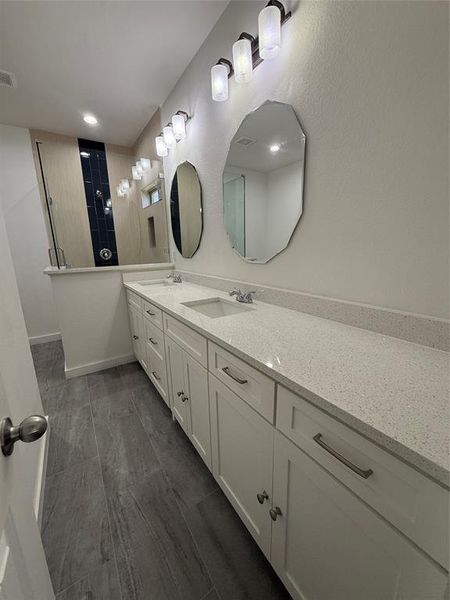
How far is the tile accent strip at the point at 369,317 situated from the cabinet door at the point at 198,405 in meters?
0.57

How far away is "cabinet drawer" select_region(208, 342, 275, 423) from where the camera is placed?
716 millimetres

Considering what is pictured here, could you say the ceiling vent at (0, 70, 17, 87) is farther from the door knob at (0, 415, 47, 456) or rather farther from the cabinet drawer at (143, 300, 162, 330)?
the door knob at (0, 415, 47, 456)

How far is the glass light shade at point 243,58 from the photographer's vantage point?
3.99 feet

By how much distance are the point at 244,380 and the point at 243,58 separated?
1.60 m

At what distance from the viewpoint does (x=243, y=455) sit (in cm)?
90

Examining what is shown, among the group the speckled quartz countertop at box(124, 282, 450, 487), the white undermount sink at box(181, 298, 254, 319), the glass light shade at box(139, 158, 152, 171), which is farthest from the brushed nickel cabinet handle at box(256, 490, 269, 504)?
the glass light shade at box(139, 158, 152, 171)

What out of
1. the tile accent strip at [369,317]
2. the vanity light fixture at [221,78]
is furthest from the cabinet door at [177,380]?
the vanity light fixture at [221,78]

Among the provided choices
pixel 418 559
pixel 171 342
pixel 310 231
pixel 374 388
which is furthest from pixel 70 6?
pixel 418 559

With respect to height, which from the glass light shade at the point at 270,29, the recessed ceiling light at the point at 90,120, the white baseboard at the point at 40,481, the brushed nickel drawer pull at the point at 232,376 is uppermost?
the recessed ceiling light at the point at 90,120

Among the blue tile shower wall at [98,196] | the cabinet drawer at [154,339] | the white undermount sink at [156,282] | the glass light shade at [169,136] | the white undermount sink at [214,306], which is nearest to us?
the white undermount sink at [214,306]

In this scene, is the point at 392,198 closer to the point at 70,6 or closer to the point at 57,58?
the point at 70,6

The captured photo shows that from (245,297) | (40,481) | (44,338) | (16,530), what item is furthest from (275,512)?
(44,338)

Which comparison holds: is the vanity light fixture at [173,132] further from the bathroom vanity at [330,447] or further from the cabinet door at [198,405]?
the cabinet door at [198,405]

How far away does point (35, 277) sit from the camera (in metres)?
3.02
